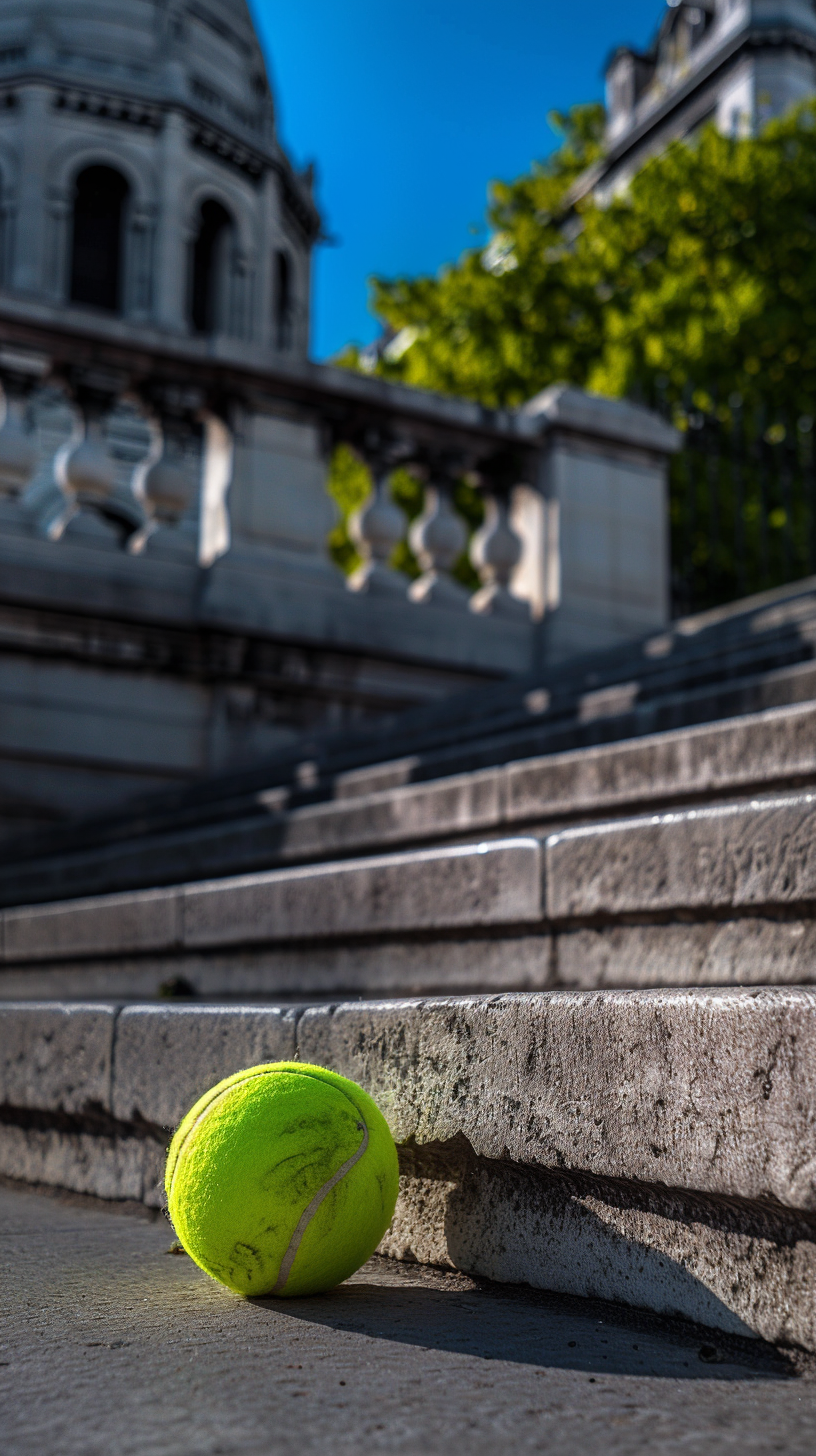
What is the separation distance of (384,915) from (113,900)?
5.10 feet

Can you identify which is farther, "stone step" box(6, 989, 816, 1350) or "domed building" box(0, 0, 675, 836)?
"domed building" box(0, 0, 675, 836)

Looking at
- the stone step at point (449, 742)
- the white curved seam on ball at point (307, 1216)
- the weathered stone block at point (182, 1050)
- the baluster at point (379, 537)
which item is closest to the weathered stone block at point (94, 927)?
A: the stone step at point (449, 742)

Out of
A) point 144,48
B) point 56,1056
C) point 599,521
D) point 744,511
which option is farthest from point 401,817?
point 144,48

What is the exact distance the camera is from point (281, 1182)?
219cm

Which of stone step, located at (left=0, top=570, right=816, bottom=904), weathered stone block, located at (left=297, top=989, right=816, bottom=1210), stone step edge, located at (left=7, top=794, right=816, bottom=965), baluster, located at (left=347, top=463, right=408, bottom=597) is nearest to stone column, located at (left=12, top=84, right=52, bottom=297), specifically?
baluster, located at (left=347, top=463, right=408, bottom=597)

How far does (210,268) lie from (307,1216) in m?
33.1

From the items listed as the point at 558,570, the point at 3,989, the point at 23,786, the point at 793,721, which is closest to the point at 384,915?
the point at 793,721

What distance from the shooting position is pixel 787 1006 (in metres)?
1.99

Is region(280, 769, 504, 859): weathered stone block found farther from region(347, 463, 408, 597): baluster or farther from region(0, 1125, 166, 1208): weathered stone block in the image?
region(347, 463, 408, 597): baluster

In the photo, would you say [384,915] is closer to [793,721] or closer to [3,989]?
[793,721]

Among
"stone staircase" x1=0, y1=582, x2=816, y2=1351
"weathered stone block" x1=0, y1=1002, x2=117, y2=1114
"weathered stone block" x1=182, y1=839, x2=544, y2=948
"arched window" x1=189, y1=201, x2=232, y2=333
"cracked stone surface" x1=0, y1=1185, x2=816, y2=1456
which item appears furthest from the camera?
"arched window" x1=189, y1=201, x2=232, y2=333

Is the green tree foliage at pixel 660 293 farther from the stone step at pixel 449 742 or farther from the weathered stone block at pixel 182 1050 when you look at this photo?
the weathered stone block at pixel 182 1050

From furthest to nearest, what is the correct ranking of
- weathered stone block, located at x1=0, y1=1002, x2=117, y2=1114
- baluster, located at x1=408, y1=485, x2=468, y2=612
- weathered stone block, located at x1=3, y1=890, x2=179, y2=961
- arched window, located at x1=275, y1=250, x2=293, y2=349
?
arched window, located at x1=275, y1=250, x2=293, y2=349, baluster, located at x1=408, y1=485, x2=468, y2=612, weathered stone block, located at x1=3, y1=890, x2=179, y2=961, weathered stone block, located at x1=0, y1=1002, x2=117, y2=1114

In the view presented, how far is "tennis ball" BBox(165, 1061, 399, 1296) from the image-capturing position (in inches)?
86.6
